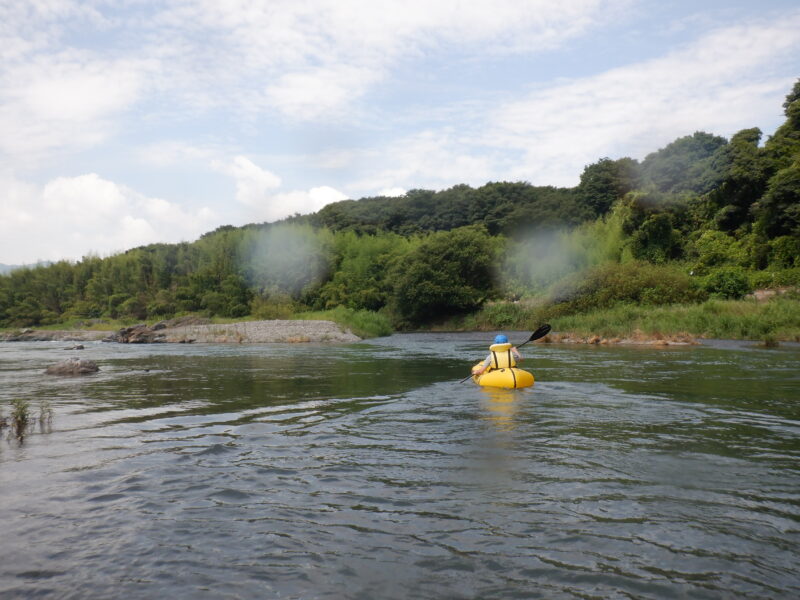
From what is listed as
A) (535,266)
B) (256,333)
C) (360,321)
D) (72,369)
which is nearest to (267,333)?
(256,333)

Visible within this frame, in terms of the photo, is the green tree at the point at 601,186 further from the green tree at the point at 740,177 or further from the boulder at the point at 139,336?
the boulder at the point at 139,336

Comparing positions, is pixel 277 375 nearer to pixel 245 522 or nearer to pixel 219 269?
pixel 245 522

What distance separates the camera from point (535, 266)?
5378cm

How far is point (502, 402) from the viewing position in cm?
1138

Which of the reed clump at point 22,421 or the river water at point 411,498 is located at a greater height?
the reed clump at point 22,421

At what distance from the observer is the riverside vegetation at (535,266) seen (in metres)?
34.5

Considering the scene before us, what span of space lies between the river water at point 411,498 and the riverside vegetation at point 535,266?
2067 cm

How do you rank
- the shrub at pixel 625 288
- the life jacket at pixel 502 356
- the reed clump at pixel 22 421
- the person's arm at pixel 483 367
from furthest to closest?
the shrub at pixel 625 288 → the person's arm at pixel 483 367 → the life jacket at pixel 502 356 → the reed clump at pixel 22 421

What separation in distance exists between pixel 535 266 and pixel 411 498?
50.2 metres

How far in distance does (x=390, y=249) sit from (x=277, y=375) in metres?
47.1

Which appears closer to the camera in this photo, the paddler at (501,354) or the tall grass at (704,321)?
the paddler at (501,354)

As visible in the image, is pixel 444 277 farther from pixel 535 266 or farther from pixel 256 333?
pixel 256 333

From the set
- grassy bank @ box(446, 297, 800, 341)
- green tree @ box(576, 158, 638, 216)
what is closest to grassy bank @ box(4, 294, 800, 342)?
grassy bank @ box(446, 297, 800, 341)

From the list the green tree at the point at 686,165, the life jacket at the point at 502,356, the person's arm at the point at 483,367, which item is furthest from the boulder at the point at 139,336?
the green tree at the point at 686,165
